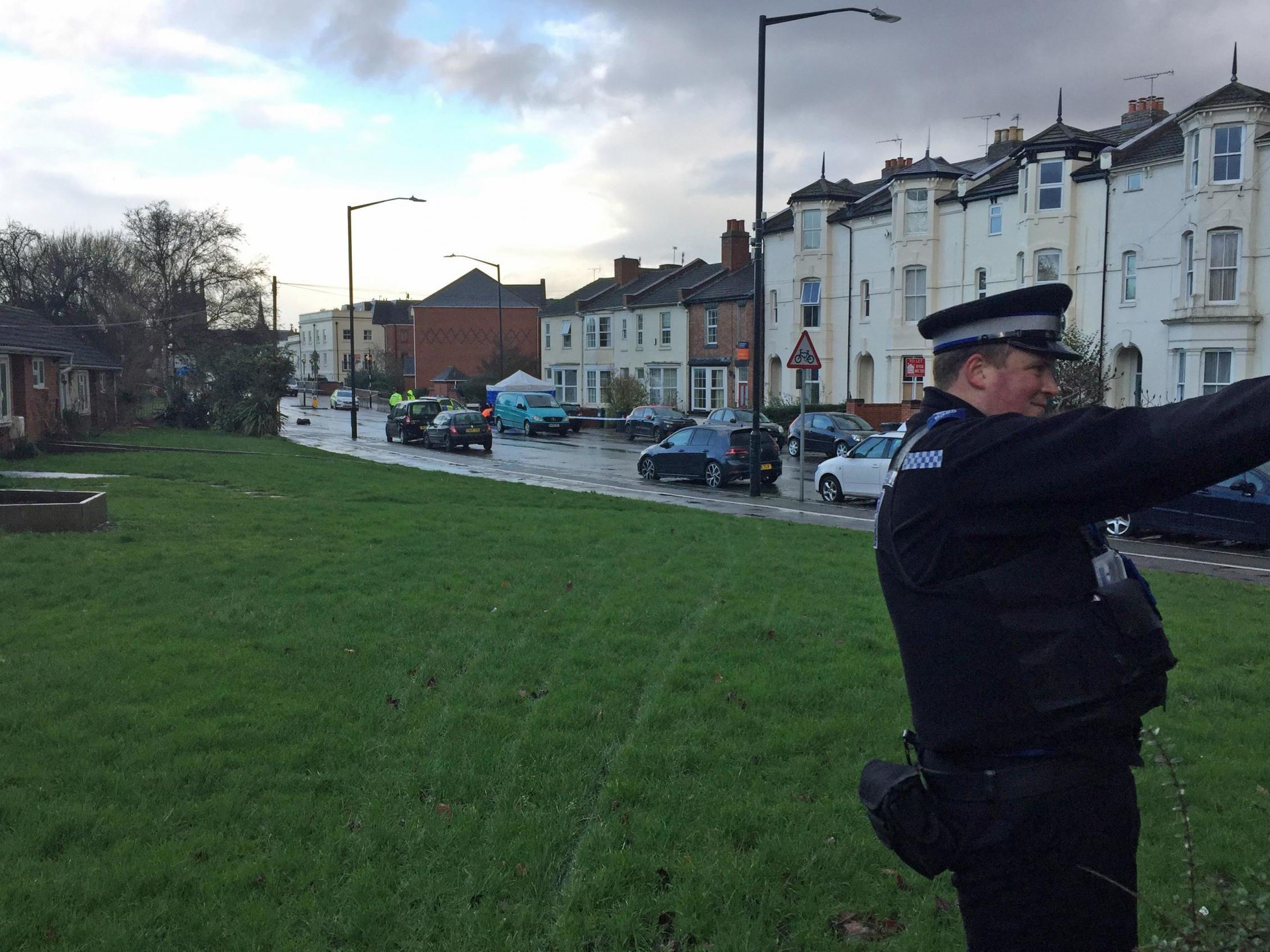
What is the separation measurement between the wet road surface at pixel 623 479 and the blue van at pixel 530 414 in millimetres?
577

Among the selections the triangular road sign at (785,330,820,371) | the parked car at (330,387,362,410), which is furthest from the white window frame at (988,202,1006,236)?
the parked car at (330,387,362,410)

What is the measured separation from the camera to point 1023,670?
2.31 meters

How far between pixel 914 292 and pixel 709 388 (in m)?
15.7

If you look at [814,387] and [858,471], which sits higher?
[814,387]

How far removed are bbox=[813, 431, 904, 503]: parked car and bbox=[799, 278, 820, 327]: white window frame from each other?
26.0m

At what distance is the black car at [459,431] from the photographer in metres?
38.5

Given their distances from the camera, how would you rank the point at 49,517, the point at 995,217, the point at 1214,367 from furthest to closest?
1. the point at 995,217
2. the point at 1214,367
3. the point at 49,517

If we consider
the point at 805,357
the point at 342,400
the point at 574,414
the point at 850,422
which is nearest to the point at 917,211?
the point at 850,422

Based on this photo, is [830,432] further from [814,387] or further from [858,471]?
[814,387]

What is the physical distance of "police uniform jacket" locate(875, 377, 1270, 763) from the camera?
2143 mm

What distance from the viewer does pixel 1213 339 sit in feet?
100.0

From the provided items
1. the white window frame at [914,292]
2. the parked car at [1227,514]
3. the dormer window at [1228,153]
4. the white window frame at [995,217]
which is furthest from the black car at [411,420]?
the parked car at [1227,514]

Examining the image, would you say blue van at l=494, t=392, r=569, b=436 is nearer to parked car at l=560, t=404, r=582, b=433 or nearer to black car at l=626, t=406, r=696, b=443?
parked car at l=560, t=404, r=582, b=433

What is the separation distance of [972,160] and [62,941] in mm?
48021
